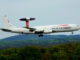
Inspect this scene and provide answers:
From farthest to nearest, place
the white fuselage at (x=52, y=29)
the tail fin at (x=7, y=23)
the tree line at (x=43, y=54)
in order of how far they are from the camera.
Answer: the tail fin at (x=7, y=23) → the white fuselage at (x=52, y=29) → the tree line at (x=43, y=54)

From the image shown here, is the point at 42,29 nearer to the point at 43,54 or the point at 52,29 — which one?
the point at 52,29

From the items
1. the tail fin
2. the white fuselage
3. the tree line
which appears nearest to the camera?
the tree line

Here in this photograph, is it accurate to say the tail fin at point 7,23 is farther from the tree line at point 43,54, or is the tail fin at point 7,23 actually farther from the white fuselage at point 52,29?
the tree line at point 43,54

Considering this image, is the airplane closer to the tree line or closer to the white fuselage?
the white fuselage

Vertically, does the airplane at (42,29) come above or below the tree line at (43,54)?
above

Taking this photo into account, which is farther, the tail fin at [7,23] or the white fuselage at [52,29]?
the tail fin at [7,23]

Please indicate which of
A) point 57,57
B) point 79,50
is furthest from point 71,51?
point 57,57

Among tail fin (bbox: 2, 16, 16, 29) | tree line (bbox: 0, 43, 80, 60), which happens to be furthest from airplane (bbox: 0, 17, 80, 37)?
tree line (bbox: 0, 43, 80, 60)

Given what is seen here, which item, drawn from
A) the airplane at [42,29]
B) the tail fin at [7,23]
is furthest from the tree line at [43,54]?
the tail fin at [7,23]

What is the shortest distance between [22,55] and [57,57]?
13499mm

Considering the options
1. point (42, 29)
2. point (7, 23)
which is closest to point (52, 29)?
point (42, 29)

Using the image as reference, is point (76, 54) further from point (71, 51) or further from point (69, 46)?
point (69, 46)

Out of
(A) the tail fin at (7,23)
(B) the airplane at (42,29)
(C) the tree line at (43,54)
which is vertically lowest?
(C) the tree line at (43,54)

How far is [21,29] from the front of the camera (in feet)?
582
